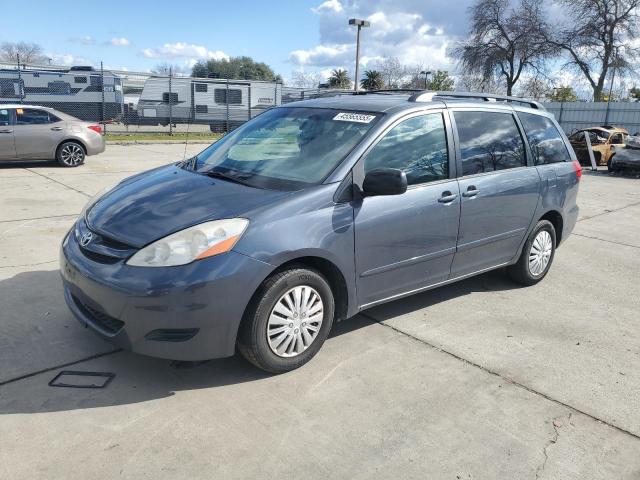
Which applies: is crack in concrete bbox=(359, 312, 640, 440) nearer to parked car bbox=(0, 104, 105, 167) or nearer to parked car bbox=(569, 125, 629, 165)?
parked car bbox=(0, 104, 105, 167)

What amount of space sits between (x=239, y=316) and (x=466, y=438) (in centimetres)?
141

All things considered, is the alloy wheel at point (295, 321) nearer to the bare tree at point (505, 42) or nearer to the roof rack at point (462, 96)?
the roof rack at point (462, 96)

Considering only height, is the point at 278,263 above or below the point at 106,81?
below

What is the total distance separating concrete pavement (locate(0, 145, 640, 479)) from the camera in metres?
2.73

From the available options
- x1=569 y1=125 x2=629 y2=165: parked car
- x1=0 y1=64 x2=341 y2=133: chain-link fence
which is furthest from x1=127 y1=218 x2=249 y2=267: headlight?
A: x1=569 y1=125 x2=629 y2=165: parked car

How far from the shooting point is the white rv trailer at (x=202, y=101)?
25359mm

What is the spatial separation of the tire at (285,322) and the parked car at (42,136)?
1065cm

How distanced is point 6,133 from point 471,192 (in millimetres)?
10778

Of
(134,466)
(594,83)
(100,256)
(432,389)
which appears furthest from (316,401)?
(594,83)

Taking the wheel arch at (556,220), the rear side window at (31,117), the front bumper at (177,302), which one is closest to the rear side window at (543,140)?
the wheel arch at (556,220)

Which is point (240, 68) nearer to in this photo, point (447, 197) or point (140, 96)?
point (140, 96)

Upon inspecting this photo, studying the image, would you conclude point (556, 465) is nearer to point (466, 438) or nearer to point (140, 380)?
point (466, 438)

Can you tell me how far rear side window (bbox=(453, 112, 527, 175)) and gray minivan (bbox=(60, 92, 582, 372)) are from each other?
0.05ft

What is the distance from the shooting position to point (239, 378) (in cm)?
346
